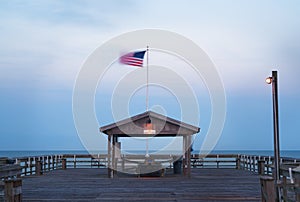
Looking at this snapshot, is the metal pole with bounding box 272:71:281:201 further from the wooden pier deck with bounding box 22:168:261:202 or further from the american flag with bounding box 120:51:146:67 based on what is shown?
the american flag with bounding box 120:51:146:67

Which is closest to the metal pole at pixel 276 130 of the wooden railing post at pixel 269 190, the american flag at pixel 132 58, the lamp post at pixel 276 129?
the lamp post at pixel 276 129

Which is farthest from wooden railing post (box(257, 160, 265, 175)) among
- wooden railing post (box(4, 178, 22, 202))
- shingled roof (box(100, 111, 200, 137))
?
wooden railing post (box(4, 178, 22, 202))

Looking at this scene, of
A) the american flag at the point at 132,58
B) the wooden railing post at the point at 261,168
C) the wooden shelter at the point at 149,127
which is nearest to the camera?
the wooden shelter at the point at 149,127

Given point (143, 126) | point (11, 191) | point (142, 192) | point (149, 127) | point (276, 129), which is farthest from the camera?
point (143, 126)

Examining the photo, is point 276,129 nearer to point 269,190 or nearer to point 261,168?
point 269,190

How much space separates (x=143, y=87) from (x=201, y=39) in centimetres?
414

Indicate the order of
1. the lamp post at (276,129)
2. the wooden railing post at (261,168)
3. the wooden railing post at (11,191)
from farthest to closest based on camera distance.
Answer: the wooden railing post at (261,168), the lamp post at (276,129), the wooden railing post at (11,191)

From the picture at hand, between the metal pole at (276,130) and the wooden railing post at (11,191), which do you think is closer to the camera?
the wooden railing post at (11,191)

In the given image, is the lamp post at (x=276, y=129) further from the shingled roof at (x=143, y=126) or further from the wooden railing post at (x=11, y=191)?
the shingled roof at (x=143, y=126)

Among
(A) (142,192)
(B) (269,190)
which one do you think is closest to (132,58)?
(A) (142,192)

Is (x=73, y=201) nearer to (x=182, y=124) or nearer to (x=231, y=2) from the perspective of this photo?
(x=182, y=124)

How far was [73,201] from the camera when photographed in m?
11.3

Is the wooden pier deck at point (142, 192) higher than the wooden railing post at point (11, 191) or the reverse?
the reverse

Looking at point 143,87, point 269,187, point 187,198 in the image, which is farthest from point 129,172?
point 269,187
